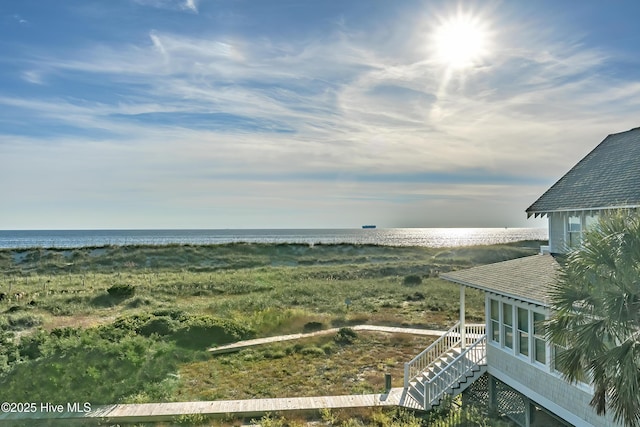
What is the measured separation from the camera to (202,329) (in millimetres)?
24828

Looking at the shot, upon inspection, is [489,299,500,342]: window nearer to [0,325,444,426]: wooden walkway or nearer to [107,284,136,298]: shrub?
[0,325,444,426]: wooden walkway

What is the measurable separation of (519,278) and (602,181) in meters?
4.25

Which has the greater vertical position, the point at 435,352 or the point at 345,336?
the point at 435,352

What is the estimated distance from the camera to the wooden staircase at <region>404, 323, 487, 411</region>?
15274 millimetres

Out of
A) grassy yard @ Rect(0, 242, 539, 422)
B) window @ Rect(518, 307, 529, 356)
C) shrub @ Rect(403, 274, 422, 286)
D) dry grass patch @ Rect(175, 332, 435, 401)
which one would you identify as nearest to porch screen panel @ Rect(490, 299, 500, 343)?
window @ Rect(518, 307, 529, 356)

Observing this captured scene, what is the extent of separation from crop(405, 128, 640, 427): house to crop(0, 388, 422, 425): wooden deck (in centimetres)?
151

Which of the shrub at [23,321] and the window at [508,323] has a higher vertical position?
the window at [508,323]

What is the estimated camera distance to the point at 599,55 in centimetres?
1691

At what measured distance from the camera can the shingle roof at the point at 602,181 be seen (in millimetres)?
13523

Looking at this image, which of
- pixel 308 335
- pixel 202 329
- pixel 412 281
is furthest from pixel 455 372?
pixel 412 281

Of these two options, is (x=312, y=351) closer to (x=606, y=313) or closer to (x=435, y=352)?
(x=435, y=352)

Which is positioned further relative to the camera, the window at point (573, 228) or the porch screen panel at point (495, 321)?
the porch screen panel at point (495, 321)

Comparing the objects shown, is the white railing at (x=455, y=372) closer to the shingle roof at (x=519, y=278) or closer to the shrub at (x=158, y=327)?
the shingle roof at (x=519, y=278)

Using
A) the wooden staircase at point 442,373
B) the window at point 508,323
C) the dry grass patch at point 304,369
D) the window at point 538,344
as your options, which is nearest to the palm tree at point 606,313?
the window at point 538,344
